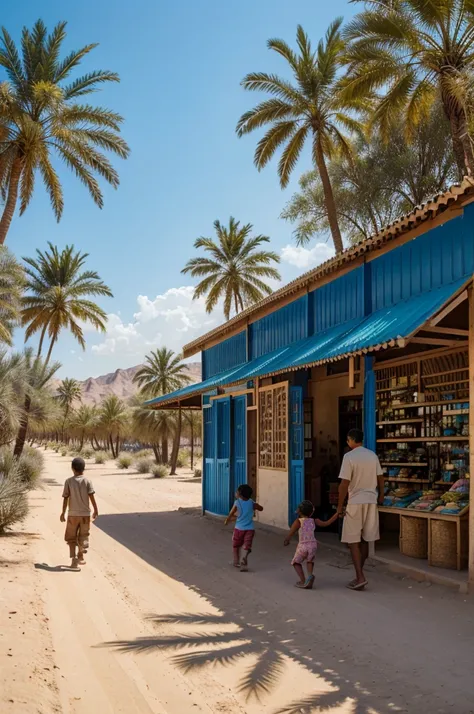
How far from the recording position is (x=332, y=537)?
12.1 m

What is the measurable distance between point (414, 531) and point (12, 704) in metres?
6.22

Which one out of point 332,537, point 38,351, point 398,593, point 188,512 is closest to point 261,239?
point 38,351

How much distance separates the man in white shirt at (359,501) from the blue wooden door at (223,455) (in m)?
8.04

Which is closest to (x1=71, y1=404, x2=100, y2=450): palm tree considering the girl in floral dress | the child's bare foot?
the child's bare foot

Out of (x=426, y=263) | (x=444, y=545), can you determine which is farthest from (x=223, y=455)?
(x=426, y=263)

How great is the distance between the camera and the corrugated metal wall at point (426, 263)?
808cm

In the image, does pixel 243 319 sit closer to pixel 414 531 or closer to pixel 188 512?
pixel 188 512

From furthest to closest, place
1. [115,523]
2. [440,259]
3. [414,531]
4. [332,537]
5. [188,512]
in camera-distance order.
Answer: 1. [188,512]
2. [115,523]
3. [332,537]
4. [414,531]
5. [440,259]

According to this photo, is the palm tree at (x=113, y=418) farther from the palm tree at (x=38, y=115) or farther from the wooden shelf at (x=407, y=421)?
the wooden shelf at (x=407, y=421)

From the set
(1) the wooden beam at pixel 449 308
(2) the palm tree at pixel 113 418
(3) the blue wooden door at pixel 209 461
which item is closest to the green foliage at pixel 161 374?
(2) the palm tree at pixel 113 418

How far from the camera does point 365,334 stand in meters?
8.78

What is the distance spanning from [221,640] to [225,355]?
471 inches

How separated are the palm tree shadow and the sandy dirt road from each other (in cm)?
2

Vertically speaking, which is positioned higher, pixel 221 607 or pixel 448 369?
pixel 448 369
